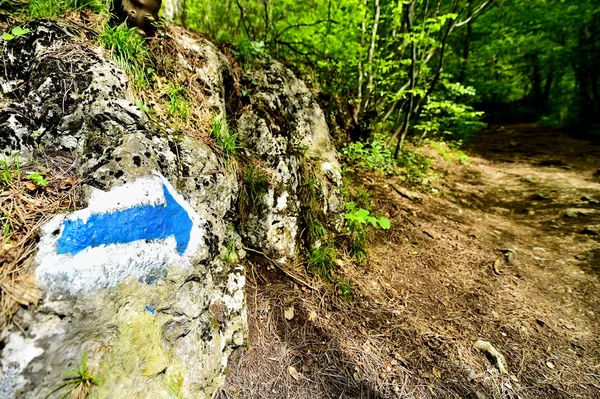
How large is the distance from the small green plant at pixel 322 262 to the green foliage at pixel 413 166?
3.08 m

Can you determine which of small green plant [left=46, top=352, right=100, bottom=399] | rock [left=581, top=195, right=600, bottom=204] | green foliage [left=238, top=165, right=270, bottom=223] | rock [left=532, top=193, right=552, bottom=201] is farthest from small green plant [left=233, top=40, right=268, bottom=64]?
rock [left=581, top=195, right=600, bottom=204]

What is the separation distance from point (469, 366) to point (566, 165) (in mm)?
7680

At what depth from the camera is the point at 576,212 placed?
4.68 m

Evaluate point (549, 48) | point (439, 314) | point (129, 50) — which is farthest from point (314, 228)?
point (549, 48)

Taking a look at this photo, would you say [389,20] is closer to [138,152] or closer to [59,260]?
[138,152]

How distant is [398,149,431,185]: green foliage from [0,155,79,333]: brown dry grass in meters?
5.06

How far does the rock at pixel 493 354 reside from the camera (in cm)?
234

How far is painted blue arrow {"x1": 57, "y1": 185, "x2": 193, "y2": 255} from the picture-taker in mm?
1469

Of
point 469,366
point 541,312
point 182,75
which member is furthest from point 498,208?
point 182,75

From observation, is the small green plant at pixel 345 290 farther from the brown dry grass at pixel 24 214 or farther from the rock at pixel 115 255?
the brown dry grass at pixel 24 214

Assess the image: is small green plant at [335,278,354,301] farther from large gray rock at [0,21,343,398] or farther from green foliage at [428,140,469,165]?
green foliage at [428,140,469,165]

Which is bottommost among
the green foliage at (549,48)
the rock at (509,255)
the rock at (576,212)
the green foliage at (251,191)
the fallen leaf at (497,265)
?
the fallen leaf at (497,265)

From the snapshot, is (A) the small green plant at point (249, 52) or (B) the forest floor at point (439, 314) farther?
(A) the small green plant at point (249, 52)

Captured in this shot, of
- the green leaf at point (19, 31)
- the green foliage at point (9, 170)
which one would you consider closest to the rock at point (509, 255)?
the green foliage at point (9, 170)
